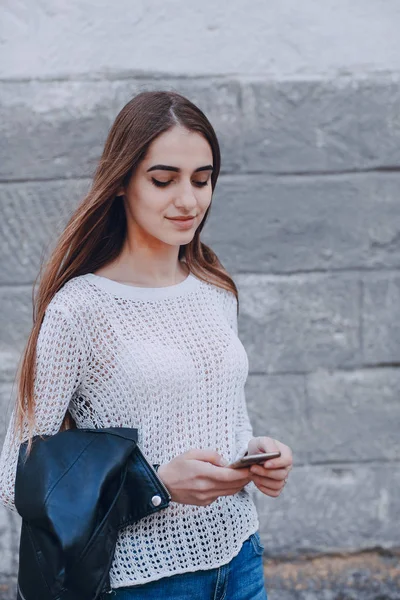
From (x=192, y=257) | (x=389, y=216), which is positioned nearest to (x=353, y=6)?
(x=389, y=216)

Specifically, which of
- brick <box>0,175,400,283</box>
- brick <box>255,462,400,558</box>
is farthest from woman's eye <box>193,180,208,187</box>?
brick <box>255,462,400,558</box>

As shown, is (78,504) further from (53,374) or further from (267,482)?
(267,482)

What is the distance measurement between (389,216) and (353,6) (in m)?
0.81

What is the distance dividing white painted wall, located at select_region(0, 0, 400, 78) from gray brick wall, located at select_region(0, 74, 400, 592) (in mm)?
64

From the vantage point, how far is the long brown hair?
183cm

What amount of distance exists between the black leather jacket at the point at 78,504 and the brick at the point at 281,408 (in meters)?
1.60

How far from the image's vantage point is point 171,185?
1.84 m

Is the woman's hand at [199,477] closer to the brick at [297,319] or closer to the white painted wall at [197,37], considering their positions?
the brick at [297,319]

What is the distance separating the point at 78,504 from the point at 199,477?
240 mm

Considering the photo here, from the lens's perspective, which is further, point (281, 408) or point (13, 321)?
point (281, 408)

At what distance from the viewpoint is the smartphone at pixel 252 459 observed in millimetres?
1645

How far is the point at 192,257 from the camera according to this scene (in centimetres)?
218

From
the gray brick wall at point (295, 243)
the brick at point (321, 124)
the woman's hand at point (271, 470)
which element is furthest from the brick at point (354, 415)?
the woman's hand at point (271, 470)

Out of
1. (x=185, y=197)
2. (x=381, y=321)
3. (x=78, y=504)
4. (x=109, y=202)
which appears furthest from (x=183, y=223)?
(x=381, y=321)
